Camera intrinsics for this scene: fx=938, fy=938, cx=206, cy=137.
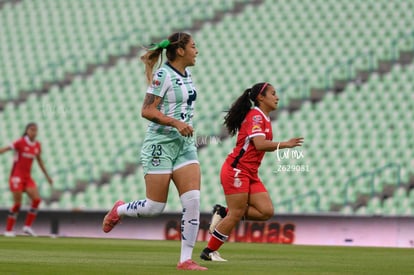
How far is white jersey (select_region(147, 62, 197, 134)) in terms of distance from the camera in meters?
8.38

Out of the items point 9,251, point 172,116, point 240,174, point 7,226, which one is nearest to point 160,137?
point 172,116

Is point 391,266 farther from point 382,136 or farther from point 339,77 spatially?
point 339,77

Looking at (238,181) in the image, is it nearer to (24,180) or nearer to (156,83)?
(156,83)

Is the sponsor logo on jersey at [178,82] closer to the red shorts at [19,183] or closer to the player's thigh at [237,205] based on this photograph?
the player's thigh at [237,205]

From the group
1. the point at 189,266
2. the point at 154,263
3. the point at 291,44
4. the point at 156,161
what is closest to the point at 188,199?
the point at 156,161

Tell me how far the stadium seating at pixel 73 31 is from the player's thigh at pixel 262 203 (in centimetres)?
1420

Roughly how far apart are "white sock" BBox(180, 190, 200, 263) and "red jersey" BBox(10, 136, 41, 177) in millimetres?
9430

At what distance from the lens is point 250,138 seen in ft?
32.6

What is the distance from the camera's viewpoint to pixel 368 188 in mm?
18172

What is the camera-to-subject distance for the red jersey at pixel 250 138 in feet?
32.4

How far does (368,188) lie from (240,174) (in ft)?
28.2

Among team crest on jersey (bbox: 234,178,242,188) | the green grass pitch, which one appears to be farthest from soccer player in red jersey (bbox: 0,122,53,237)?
team crest on jersey (bbox: 234,178,242,188)

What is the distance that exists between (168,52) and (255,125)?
1652 millimetres

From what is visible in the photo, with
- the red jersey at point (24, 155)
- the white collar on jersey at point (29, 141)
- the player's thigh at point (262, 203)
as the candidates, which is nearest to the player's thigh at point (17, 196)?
the red jersey at point (24, 155)
